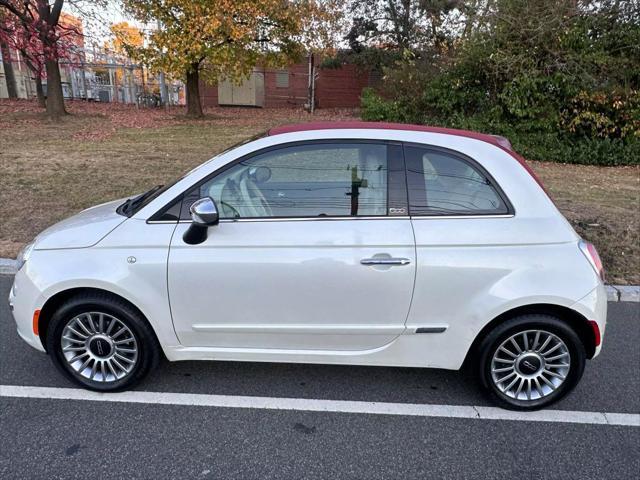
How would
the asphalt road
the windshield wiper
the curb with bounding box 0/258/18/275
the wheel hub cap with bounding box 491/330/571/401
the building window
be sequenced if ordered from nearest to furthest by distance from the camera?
the asphalt road → the wheel hub cap with bounding box 491/330/571/401 → the windshield wiper → the curb with bounding box 0/258/18/275 → the building window

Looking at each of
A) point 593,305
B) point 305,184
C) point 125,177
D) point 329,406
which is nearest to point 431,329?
point 329,406

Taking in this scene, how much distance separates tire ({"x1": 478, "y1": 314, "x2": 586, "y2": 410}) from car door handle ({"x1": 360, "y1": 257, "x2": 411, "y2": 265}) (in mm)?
714

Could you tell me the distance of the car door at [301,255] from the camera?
2674 millimetres

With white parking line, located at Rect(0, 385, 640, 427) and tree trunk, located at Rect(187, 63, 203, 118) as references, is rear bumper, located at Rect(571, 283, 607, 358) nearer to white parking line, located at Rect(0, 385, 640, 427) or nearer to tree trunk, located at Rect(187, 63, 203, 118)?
white parking line, located at Rect(0, 385, 640, 427)

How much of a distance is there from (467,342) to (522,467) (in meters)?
0.70

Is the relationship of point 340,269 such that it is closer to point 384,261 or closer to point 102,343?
point 384,261

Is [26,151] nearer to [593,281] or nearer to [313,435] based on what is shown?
[313,435]

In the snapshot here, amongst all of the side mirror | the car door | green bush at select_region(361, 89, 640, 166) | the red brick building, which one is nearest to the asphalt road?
the car door

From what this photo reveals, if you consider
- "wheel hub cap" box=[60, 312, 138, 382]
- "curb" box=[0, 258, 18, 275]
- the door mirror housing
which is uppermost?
the door mirror housing

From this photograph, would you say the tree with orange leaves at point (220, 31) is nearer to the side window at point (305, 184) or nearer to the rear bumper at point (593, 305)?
the side window at point (305, 184)

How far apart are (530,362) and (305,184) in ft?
5.75

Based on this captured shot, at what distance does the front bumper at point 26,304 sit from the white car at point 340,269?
14 millimetres

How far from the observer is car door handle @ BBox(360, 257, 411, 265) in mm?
2650

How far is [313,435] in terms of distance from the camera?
8.72ft
